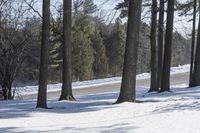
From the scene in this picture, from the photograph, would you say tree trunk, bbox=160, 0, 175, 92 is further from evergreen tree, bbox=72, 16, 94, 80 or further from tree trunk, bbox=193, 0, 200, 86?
evergreen tree, bbox=72, 16, 94, 80

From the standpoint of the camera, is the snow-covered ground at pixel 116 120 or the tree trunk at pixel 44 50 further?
the tree trunk at pixel 44 50

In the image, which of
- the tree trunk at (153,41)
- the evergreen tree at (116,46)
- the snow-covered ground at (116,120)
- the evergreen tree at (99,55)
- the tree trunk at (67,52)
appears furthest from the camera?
the evergreen tree at (116,46)

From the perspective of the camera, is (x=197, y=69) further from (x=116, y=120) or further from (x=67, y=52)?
(x=116, y=120)

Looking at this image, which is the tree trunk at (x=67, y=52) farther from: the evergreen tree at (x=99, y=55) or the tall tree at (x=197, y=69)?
the evergreen tree at (x=99, y=55)

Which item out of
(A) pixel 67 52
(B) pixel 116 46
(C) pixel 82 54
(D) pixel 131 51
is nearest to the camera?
(D) pixel 131 51

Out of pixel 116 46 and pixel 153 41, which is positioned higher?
pixel 116 46

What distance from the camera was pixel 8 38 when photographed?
30.0 m

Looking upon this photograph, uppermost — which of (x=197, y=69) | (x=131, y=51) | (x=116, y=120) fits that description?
(x=131, y=51)

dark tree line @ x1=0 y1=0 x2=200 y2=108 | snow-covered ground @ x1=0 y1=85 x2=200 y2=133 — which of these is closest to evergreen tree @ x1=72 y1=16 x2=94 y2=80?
dark tree line @ x1=0 y1=0 x2=200 y2=108

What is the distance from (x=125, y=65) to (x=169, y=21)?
643 cm

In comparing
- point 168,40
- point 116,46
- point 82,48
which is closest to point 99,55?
point 116,46

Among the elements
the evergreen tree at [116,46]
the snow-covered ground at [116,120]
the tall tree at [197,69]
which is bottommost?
the snow-covered ground at [116,120]

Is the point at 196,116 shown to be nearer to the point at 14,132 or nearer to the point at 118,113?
the point at 118,113

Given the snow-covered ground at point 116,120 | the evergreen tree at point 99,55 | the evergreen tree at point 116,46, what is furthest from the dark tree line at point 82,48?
the evergreen tree at point 116,46
